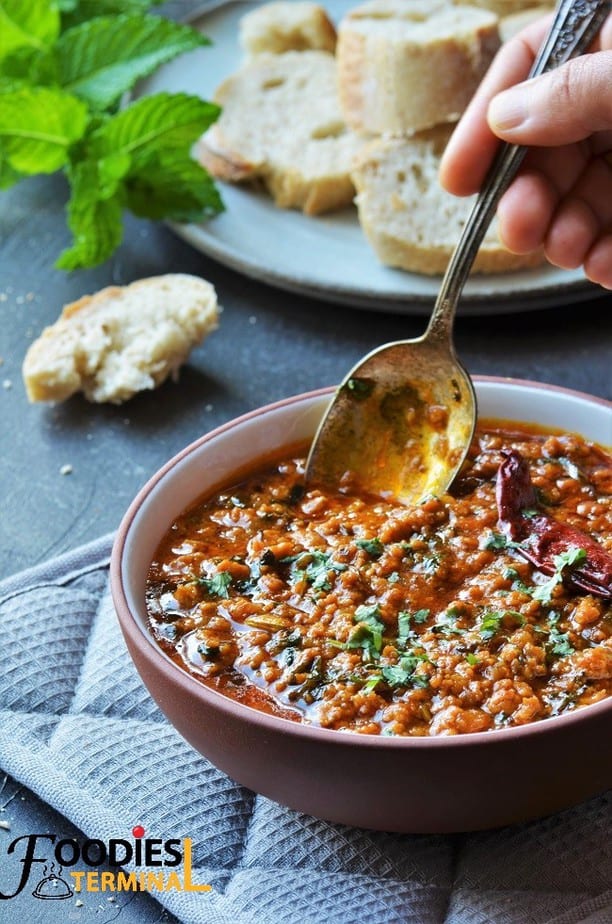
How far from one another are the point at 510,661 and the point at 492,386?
3.08ft

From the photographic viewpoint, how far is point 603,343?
418 cm

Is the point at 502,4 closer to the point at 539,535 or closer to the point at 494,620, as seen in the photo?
the point at 539,535

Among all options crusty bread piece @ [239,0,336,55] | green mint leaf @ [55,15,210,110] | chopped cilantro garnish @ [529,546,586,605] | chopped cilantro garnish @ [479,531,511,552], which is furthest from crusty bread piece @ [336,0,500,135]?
chopped cilantro garnish @ [529,546,586,605]

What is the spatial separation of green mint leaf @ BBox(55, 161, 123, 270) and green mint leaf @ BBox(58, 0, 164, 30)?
1.39 m

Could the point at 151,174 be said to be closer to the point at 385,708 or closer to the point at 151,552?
the point at 151,552

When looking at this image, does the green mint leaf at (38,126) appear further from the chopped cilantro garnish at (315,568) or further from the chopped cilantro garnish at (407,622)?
the chopped cilantro garnish at (407,622)

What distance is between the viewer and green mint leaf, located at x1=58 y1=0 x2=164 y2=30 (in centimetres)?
553

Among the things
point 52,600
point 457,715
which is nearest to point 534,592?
point 457,715

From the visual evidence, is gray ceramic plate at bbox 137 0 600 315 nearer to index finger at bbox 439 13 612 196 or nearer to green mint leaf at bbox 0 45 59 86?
index finger at bbox 439 13 612 196

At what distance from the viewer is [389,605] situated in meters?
2.46

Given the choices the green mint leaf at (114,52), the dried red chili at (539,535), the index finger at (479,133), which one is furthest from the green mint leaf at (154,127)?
the dried red chili at (539,535)

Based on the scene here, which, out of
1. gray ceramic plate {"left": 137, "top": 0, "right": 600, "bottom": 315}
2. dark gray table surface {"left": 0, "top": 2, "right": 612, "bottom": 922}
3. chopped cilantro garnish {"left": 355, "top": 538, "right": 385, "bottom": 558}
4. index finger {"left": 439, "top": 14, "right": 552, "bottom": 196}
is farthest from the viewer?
gray ceramic plate {"left": 137, "top": 0, "right": 600, "bottom": 315}

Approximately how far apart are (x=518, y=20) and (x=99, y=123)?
214 cm

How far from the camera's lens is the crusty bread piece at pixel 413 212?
434 centimetres
